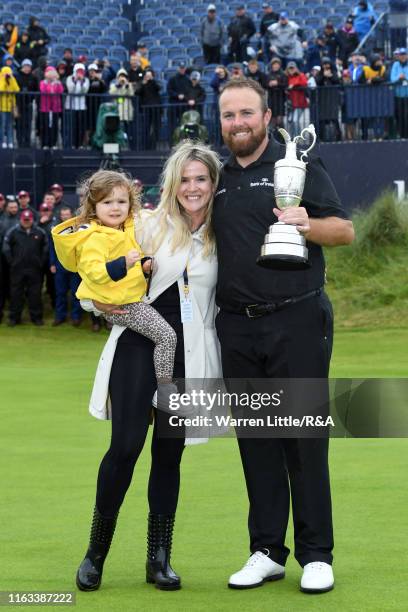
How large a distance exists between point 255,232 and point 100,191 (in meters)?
0.76

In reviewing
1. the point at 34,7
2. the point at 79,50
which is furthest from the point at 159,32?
the point at 34,7

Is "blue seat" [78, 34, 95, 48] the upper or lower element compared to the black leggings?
upper

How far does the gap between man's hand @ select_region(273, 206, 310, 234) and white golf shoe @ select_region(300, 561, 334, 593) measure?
155cm

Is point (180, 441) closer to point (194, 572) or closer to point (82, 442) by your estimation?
point (194, 572)

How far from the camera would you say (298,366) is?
6.14m

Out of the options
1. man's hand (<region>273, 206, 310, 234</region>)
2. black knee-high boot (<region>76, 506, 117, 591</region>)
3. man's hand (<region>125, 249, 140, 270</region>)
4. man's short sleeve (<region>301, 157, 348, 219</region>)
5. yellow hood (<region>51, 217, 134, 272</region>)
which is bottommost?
black knee-high boot (<region>76, 506, 117, 591</region>)

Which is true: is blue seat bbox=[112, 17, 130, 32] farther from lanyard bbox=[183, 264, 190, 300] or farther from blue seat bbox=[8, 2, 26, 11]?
lanyard bbox=[183, 264, 190, 300]

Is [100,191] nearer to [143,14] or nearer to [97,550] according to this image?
[97,550]

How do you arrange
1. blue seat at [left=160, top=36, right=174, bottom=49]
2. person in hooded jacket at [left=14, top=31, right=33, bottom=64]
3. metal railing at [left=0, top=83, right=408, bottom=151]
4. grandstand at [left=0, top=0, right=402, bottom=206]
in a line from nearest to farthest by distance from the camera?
metal railing at [left=0, top=83, right=408, bottom=151]
grandstand at [left=0, top=0, right=402, bottom=206]
person in hooded jacket at [left=14, top=31, right=33, bottom=64]
blue seat at [left=160, top=36, right=174, bottom=49]

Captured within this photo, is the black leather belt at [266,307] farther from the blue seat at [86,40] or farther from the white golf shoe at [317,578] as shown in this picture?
the blue seat at [86,40]

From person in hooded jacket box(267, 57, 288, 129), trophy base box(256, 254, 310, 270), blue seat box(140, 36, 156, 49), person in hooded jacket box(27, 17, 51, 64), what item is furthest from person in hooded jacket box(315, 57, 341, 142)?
trophy base box(256, 254, 310, 270)

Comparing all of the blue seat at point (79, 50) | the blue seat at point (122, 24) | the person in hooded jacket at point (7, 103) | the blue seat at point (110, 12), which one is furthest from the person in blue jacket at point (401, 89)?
the blue seat at point (110, 12)

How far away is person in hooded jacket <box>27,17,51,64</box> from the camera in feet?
92.3

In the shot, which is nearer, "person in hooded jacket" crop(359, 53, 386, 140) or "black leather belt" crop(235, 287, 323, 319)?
"black leather belt" crop(235, 287, 323, 319)
